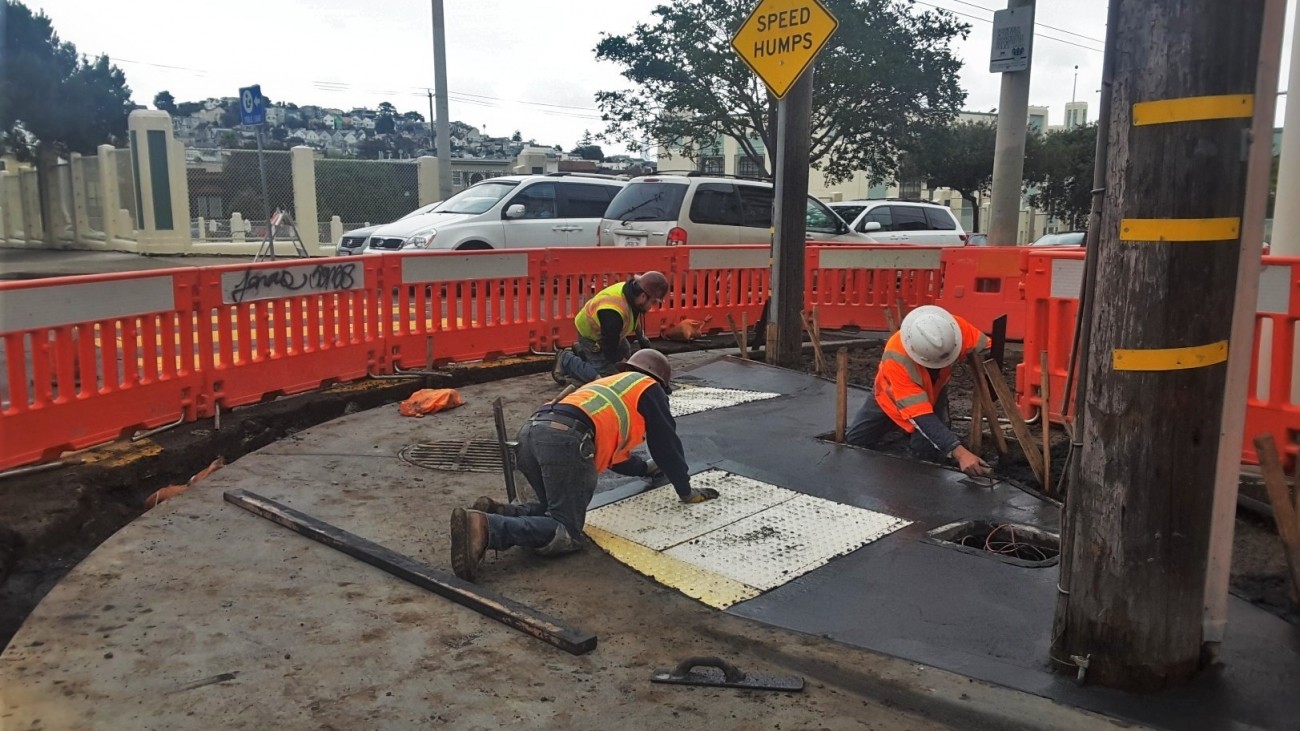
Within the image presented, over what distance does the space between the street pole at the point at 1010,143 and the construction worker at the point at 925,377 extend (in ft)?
19.6

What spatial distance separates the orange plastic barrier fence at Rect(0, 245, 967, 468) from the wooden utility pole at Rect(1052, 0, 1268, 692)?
5.52m

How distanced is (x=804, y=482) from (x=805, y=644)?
1.98m

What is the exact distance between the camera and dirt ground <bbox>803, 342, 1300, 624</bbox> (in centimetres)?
417

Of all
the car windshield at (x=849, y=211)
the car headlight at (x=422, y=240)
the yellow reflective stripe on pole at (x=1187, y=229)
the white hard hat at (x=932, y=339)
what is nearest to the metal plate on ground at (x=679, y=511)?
the white hard hat at (x=932, y=339)

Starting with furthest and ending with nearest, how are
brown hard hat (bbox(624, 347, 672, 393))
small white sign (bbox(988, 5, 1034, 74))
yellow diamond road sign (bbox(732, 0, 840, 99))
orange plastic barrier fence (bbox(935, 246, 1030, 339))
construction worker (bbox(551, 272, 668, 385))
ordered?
small white sign (bbox(988, 5, 1034, 74)) → orange plastic barrier fence (bbox(935, 246, 1030, 339)) → yellow diamond road sign (bbox(732, 0, 840, 99)) → construction worker (bbox(551, 272, 668, 385)) → brown hard hat (bbox(624, 347, 672, 393))

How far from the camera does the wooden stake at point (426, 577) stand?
12.2 ft

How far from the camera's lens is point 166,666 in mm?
3496

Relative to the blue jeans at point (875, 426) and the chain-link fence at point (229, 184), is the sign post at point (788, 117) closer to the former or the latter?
the blue jeans at point (875, 426)

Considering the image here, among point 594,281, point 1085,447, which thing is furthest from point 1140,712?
point 594,281

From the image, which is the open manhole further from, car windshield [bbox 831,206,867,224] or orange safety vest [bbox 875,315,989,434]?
car windshield [bbox 831,206,867,224]

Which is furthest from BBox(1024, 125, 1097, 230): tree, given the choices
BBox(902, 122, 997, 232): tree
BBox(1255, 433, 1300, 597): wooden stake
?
BBox(1255, 433, 1300, 597): wooden stake

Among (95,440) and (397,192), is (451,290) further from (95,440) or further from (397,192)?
(397,192)

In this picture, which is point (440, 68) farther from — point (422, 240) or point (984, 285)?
point (984, 285)

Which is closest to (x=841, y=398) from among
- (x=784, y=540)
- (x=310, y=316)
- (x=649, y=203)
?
(x=784, y=540)
